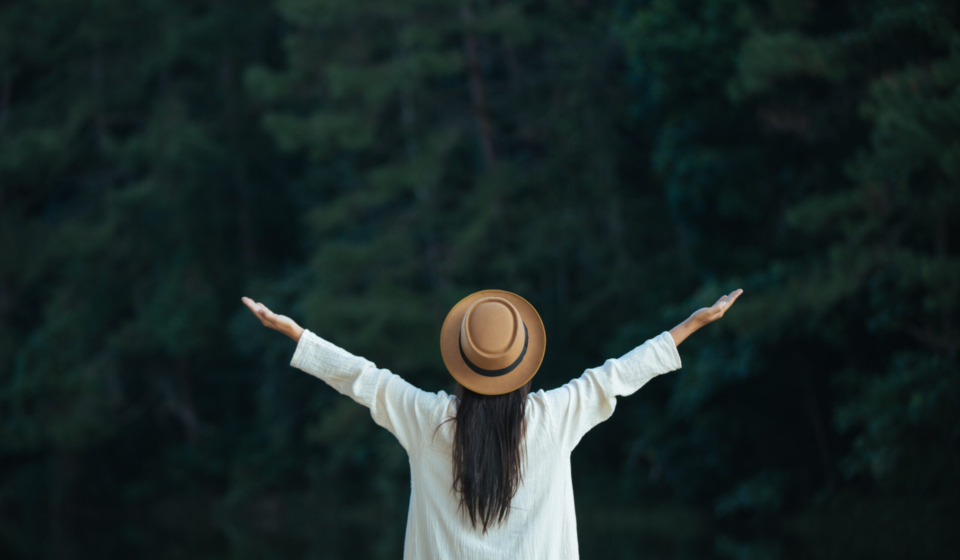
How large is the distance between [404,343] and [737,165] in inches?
213

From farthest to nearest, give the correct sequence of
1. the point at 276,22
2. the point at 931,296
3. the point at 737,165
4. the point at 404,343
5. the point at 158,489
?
the point at 276,22
the point at 158,489
the point at 404,343
the point at 737,165
the point at 931,296

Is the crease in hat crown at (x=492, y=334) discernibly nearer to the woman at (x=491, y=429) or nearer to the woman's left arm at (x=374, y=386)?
the woman at (x=491, y=429)

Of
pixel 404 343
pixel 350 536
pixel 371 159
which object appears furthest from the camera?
pixel 371 159

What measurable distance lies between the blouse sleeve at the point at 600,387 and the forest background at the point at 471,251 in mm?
5820

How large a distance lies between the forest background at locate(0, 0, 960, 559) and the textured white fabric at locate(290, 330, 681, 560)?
5900mm

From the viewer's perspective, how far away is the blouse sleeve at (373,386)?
5.83 feet

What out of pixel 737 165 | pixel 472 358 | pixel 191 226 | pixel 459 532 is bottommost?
pixel 191 226

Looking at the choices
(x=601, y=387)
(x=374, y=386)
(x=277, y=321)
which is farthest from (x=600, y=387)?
(x=277, y=321)

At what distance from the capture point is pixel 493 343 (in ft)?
5.85

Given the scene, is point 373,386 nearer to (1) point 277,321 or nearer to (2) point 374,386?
(2) point 374,386

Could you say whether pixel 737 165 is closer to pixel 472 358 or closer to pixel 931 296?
pixel 931 296

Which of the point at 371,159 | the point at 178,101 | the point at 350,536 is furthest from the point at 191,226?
the point at 350,536

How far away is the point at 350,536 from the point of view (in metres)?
10.7

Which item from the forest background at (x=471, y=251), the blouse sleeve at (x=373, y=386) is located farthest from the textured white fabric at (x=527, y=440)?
the forest background at (x=471, y=251)
